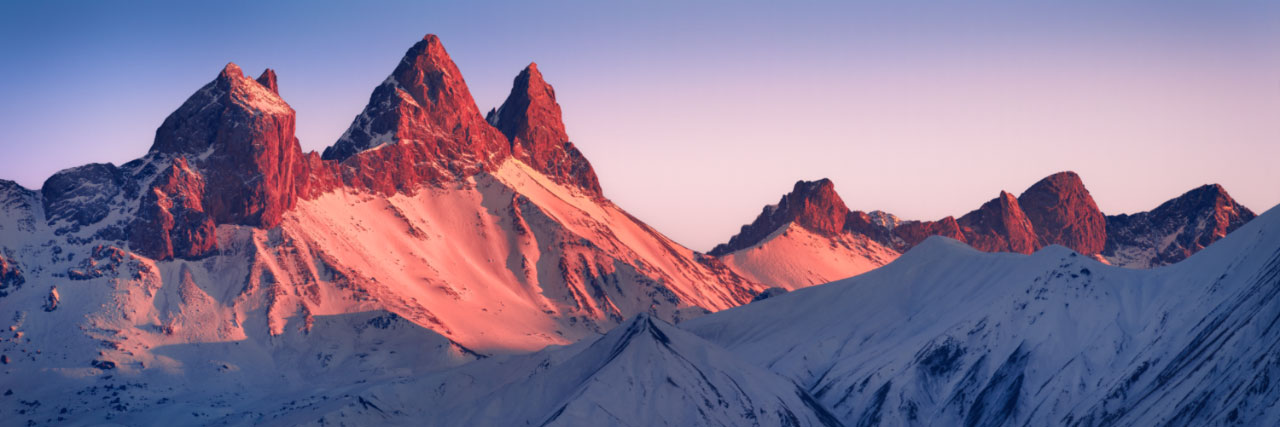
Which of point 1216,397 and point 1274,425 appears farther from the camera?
point 1216,397

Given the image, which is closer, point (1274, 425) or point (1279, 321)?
point (1274, 425)

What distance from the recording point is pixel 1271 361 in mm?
189000

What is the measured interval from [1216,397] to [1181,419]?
5.26 m

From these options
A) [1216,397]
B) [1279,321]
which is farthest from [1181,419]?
[1279,321]

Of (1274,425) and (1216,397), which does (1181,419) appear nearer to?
(1216,397)

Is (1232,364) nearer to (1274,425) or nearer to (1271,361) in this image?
(1271,361)

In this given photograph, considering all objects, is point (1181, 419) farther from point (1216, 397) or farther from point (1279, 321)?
point (1279, 321)

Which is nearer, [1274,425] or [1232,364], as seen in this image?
[1274,425]

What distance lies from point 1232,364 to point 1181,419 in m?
10.4

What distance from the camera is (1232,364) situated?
651 feet

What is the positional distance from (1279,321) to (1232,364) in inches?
325

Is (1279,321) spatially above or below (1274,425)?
above

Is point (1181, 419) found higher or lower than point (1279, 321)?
lower

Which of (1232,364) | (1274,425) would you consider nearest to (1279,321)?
(1232,364)
